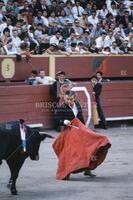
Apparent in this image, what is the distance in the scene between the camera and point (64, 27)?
651 inches

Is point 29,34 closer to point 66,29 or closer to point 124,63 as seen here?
point 66,29

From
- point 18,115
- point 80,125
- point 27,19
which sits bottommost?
point 18,115

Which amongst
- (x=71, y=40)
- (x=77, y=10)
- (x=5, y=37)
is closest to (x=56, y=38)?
(x=71, y=40)

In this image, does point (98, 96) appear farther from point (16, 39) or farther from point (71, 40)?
point (16, 39)

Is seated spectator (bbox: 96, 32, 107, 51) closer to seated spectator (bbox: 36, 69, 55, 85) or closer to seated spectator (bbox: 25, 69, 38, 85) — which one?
seated spectator (bbox: 36, 69, 55, 85)

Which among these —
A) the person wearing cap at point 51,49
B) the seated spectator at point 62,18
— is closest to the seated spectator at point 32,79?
the person wearing cap at point 51,49

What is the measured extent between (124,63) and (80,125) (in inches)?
348

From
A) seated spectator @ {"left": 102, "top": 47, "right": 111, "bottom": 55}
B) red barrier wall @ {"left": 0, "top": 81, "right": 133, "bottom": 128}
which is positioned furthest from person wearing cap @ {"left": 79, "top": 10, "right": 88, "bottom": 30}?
red barrier wall @ {"left": 0, "top": 81, "right": 133, "bottom": 128}

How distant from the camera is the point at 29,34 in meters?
15.3

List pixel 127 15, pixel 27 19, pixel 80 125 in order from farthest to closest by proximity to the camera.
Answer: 1. pixel 127 15
2. pixel 27 19
3. pixel 80 125

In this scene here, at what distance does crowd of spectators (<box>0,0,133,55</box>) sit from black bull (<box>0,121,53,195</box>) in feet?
22.4

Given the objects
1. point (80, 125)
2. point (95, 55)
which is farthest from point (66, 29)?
point (80, 125)

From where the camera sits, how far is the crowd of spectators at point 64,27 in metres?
15.1

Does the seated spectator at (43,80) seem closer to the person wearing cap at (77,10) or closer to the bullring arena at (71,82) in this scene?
the bullring arena at (71,82)
